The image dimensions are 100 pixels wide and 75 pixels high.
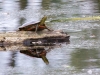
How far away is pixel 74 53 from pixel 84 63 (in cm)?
91

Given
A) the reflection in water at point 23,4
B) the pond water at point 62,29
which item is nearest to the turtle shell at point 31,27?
the pond water at point 62,29

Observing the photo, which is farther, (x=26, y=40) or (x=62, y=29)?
(x=62, y=29)

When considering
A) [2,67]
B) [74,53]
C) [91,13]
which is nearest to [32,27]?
[74,53]

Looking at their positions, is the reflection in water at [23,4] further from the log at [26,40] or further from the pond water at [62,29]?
the log at [26,40]

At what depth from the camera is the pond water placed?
8328 mm

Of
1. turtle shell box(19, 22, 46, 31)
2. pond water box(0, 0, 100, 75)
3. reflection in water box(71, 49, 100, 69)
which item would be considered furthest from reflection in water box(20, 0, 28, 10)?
reflection in water box(71, 49, 100, 69)

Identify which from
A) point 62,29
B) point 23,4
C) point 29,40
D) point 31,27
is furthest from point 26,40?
point 23,4

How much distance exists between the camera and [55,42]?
10.6 metres

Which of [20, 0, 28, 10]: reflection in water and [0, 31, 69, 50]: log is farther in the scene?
[20, 0, 28, 10]: reflection in water

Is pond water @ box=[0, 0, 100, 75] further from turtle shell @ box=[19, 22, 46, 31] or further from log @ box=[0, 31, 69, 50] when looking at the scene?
turtle shell @ box=[19, 22, 46, 31]

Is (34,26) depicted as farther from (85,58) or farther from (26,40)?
Result: (85,58)

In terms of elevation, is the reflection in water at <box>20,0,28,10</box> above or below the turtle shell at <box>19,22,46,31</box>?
below

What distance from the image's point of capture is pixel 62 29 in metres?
12.0

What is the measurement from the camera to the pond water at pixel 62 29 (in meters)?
8.33
